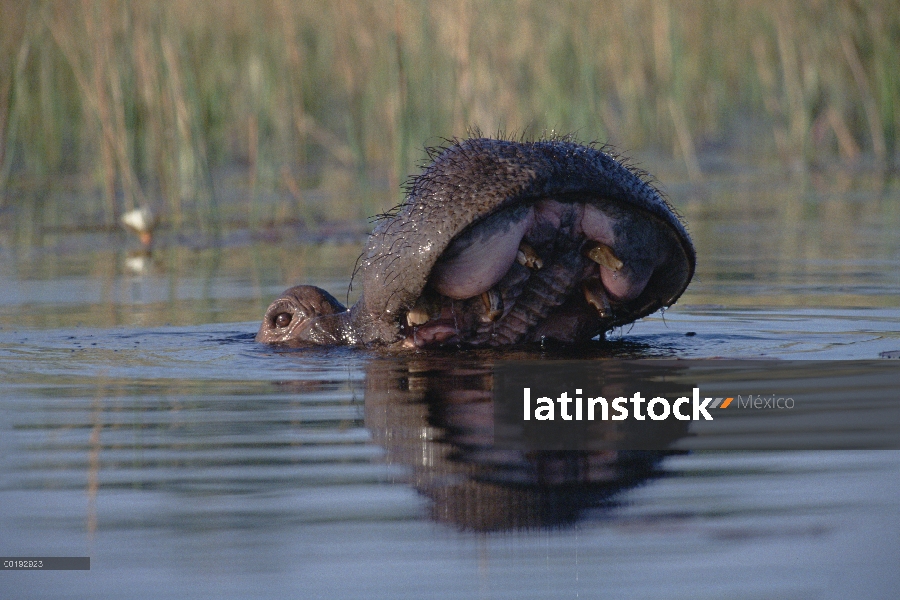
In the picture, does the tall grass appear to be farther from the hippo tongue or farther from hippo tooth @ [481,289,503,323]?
the hippo tongue

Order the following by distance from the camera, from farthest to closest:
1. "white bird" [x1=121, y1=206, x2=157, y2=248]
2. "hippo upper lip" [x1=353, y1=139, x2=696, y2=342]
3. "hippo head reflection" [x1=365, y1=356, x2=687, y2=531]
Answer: "white bird" [x1=121, y1=206, x2=157, y2=248], "hippo upper lip" [x1=353, y1=139, x2=696, y2=342], "hippo head reflection" [x1=365, y1=356, x2=687, y2=531]

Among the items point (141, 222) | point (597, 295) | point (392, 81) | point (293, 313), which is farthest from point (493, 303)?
point (141, 222)

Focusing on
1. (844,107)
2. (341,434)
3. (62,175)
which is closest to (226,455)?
(341,434)

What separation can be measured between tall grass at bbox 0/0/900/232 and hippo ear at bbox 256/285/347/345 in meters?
1.89

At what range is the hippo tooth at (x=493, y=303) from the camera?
468cm

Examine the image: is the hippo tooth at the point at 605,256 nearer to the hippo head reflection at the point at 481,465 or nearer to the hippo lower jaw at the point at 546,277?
the hippo lower jaw at the point at 546,277

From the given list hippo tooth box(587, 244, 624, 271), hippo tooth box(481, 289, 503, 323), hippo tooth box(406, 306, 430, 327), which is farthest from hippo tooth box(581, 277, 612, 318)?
hippo tooth box(406, 306, 430, 327)

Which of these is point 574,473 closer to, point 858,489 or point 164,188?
point 858,489

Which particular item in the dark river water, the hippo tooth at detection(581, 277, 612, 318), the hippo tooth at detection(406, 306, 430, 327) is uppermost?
the hippo tooth at detection(581, 277, 612, 318)

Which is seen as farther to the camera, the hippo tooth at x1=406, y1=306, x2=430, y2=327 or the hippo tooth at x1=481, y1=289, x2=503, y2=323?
the hippo tooth at x1=406, y1=306, x2=430, y2=327

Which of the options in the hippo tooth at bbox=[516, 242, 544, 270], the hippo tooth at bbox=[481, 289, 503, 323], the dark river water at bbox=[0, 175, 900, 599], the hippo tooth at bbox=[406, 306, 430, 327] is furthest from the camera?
the hippo tooth at bbox=[406, 306, 430, 327]

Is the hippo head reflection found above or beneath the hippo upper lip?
beneath

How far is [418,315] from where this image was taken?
484cm

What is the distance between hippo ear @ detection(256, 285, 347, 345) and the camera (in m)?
5.59
